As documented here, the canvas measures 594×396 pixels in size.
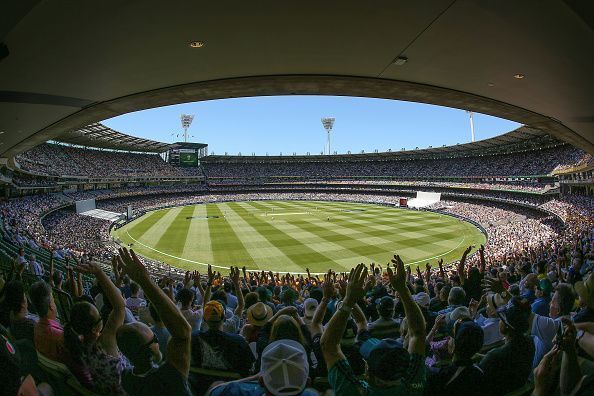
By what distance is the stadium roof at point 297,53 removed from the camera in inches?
135

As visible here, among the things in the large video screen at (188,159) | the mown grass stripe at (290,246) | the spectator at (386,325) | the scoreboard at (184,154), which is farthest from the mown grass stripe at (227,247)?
the scoreboard at (184,154)

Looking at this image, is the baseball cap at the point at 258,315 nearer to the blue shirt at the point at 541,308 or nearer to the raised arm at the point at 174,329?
the raised arm at the point at 174,329

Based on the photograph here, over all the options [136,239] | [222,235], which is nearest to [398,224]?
[222,235]

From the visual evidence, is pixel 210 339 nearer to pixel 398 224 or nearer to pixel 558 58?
pixel 558 58

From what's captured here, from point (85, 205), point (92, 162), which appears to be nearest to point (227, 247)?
point (85, 205)

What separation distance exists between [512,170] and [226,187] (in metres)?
61.2

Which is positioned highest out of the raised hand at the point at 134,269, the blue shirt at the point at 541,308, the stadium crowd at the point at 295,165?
the stadium crowd at the point at 295,165

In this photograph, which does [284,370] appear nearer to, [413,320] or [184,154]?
[413,320]

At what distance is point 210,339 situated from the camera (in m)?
2.93

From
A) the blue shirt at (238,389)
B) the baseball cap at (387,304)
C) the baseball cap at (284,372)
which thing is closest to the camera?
the baseball cap at (284,372)

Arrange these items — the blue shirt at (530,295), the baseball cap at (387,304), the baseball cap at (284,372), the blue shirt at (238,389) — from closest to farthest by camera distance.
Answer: the baseball cap at (284,372), the blue shirt at (238,389), the baseball cap at (387,304), the blue shirt at (530,295)

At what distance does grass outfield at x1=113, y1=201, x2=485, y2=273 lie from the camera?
27.3 meters

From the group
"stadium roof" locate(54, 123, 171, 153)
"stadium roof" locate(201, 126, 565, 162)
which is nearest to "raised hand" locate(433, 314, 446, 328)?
"stadium roof" locate(201, 126, 565, 162)

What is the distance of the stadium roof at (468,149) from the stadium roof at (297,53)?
4205 cm
